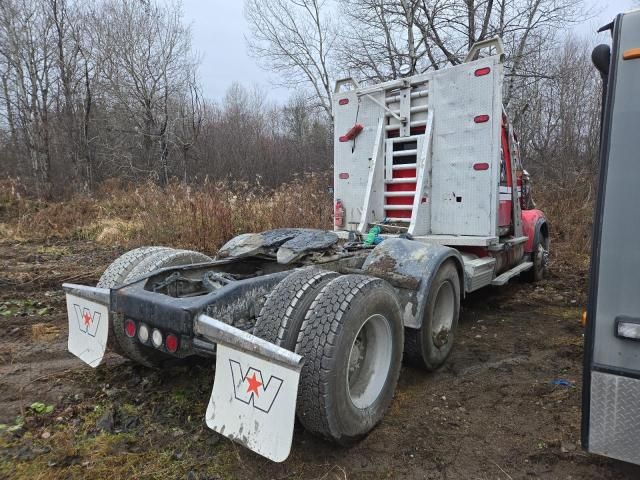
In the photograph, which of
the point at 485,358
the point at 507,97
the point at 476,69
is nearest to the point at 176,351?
the point at 485,358

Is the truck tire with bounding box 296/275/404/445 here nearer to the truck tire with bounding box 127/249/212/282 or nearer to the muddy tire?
the truck tire with bounding box 127/249/212/282

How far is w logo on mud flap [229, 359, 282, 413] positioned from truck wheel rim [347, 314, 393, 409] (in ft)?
2.56

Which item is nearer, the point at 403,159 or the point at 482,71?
the point at 482,71

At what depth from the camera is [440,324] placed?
365cm

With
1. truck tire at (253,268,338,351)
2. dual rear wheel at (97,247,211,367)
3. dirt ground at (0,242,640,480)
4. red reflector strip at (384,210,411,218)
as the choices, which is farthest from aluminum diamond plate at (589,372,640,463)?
red reflector strip at (384,210,411,218)

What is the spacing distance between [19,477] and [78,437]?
1.22 feet

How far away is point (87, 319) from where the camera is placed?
9.32 feet

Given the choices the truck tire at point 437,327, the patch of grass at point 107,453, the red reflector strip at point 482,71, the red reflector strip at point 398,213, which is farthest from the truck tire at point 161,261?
the red reflector strip at point 482,71

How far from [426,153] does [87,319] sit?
3.81 m

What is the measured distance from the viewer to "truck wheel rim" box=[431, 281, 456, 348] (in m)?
3.54

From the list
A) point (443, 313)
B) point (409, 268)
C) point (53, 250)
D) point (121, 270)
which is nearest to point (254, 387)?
point (409, 268)

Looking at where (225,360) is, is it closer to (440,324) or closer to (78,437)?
(78,437)

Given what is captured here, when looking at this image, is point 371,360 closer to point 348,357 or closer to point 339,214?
point 348,357

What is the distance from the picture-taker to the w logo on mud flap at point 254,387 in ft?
6.29
